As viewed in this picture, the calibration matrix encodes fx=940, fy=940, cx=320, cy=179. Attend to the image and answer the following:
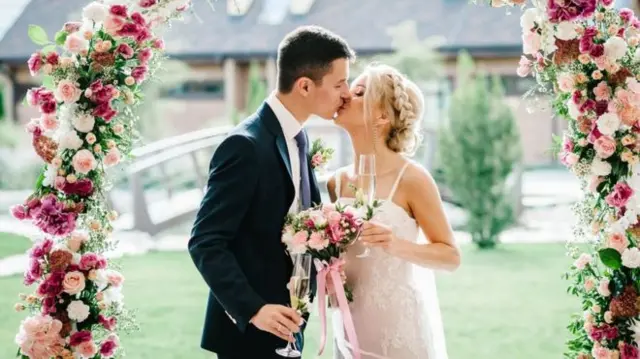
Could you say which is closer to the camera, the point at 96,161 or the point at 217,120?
the point at 96,161

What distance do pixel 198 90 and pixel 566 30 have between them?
1543 centimetres

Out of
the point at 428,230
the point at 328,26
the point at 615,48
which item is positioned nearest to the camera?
the point at 428,230

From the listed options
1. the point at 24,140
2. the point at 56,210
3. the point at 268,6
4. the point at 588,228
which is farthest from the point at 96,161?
the point at 268,6

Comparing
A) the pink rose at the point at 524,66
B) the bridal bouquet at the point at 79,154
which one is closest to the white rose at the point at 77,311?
the bridal bouquet at the point at 79,154

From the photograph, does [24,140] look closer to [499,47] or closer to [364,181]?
[499,47]

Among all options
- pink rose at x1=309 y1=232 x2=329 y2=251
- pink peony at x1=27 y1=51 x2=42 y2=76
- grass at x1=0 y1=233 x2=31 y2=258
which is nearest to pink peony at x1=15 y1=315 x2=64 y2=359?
pink peony at x1=27 y1=51 x2=42 y2=76

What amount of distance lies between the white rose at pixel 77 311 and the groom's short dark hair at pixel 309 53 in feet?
4.10

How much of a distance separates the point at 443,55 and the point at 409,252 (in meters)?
15.1

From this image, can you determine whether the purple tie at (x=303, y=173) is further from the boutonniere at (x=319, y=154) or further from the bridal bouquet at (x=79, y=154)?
the bridal bouquet at (x=79, y=154)

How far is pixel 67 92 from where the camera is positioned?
3330 millimetres

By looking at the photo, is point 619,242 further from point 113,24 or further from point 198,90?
point 198,90

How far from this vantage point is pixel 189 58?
18203mm

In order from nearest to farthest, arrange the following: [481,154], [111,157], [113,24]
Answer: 1. [113,24]
2. [111,157]
3. [481,154]

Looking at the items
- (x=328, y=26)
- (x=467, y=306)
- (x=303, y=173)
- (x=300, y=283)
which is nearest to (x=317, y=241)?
(x=300, y=283)
